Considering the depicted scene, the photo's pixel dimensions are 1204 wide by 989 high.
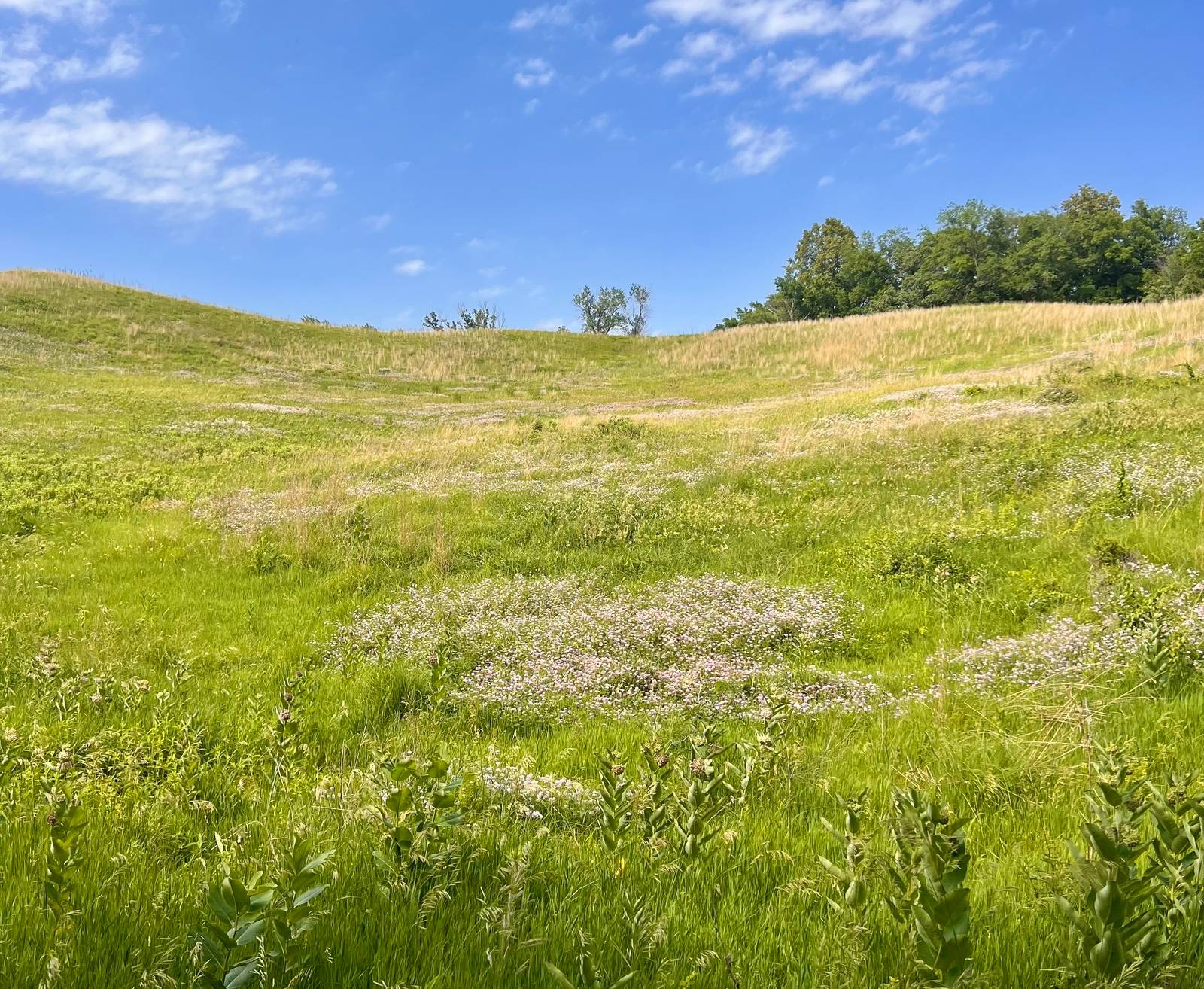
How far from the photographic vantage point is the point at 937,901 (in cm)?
184

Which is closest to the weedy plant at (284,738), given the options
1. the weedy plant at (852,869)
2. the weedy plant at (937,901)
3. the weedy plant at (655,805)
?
the weedy plant at (655,805)

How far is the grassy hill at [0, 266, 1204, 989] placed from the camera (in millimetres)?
2371

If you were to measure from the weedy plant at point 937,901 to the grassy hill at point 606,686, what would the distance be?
5cm

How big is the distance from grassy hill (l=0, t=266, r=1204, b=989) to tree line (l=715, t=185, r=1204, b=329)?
95410mm

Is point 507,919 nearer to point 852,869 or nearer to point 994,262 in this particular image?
point 852,869

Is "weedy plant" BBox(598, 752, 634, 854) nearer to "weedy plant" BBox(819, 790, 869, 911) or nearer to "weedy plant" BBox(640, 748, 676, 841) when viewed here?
"weedy plant" BBox(640, 748, 676, 841)

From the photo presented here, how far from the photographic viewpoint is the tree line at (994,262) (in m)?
96.2

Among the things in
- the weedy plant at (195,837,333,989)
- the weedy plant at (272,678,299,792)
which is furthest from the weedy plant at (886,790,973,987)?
the weedy plant at (272,678,299,792)

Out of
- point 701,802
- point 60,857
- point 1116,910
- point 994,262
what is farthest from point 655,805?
point 994,262

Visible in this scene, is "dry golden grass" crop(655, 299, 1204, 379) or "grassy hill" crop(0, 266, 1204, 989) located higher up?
"dry golden grass" crop(655, 299, 1204, 379)

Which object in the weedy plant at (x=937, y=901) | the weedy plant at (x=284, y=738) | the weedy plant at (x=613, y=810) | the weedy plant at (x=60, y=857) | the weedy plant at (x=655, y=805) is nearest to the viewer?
the weedy plant at (x=937, y=901)

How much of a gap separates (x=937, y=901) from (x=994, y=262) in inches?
4777

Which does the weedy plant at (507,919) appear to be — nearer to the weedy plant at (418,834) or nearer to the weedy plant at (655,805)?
the weedy plant at (418,834)

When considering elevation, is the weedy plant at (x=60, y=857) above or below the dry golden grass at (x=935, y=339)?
below
